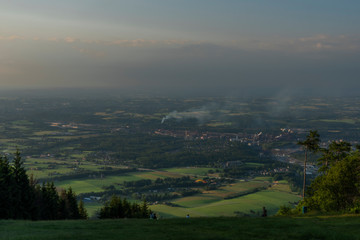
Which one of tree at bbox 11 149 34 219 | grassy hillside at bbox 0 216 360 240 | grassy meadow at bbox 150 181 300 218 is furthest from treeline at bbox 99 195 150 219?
grassy meadow at bbox 150 181 300 218

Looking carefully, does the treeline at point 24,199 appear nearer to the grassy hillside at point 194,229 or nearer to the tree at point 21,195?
the tree at point 21,195

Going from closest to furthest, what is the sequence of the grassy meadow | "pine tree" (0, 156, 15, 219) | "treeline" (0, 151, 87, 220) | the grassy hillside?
the grassy hillside < "pine tree" (0, 156, 15, 219) < "treeline" (0, 151, 87, 220) < the grassy meadow

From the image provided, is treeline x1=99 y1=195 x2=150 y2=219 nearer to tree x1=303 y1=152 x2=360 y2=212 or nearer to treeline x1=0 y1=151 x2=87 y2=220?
treeline x1=0 y1=151 x2=87 y2=220

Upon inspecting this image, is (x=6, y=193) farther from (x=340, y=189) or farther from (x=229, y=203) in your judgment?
(x=229, y=203)

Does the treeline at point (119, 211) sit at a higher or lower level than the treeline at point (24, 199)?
lower


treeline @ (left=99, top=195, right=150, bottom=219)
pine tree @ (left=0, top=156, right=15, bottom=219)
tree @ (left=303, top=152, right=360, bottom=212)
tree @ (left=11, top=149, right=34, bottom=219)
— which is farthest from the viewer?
treeline @ (left=99, top=195, right=150, bottom=219)

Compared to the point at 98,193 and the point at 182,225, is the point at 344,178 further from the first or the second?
the point at 98,193

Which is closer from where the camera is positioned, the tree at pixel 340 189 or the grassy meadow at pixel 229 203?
the tree at pixel 340 189

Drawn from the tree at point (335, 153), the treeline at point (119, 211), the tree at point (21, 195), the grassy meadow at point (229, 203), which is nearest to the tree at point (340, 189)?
the tree at point (335, 153)
